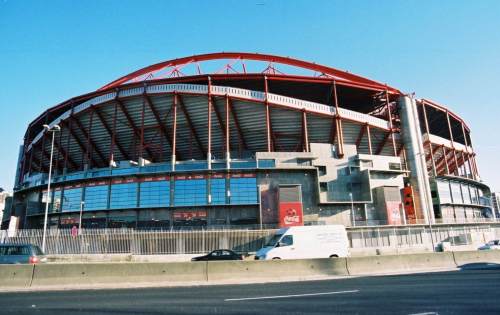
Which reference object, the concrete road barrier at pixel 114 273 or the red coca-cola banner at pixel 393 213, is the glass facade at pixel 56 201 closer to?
the concrete road barrier at pixel 114 273

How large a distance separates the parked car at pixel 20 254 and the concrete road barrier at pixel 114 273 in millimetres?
6573

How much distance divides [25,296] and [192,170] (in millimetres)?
27180

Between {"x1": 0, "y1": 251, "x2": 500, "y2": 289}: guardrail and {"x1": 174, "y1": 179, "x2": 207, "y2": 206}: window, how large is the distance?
2442 centimetres

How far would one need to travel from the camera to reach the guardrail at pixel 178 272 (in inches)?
406

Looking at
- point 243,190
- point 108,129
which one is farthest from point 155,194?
point 108,129

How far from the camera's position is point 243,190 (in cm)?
3562

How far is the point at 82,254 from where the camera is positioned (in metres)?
23.5

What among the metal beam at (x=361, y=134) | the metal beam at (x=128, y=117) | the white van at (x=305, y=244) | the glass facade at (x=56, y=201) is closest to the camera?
the white van at (x=305, y=244)

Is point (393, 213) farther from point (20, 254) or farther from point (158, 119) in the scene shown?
point (20, 254)

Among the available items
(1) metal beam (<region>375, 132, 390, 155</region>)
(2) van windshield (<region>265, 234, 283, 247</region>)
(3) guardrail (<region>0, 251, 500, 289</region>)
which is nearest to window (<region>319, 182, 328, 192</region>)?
(1) metal beam (<region>375, 132, 390, 155</region>)

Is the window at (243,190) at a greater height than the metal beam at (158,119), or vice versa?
the metal beam at (158,119)

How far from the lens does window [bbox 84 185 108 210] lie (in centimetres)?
3781

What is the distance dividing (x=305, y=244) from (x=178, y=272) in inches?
371

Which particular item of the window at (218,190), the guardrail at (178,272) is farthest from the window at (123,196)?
the guardrail at (178,272)
